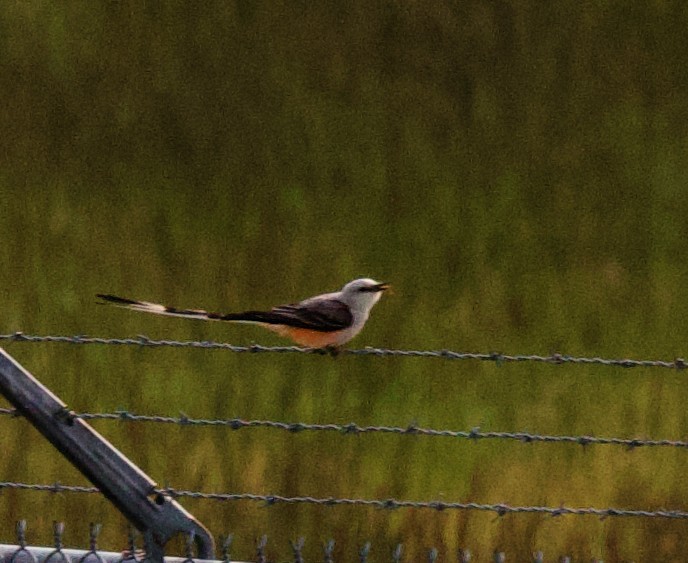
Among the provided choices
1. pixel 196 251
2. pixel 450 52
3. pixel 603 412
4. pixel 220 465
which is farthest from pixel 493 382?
pixel 450 52

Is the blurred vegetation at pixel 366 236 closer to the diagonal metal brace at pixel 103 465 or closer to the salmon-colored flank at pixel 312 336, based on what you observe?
the salmon-colored flank at pixel 312 336

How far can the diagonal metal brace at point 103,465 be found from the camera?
17.3 feet

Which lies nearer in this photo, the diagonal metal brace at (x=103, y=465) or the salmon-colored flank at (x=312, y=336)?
the diagonal metal brace at (x=103, y=465)

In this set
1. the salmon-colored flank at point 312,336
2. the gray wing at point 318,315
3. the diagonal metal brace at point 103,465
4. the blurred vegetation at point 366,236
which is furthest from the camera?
the blurred vegetation at point 366,236

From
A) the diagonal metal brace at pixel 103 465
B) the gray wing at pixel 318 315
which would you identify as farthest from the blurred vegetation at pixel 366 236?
the diagonal metal brace at pixel 103 465

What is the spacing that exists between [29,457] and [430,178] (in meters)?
3.29

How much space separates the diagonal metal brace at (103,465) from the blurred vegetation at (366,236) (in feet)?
8.87

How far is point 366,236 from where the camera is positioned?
1003 cm

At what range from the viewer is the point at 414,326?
8953 mm

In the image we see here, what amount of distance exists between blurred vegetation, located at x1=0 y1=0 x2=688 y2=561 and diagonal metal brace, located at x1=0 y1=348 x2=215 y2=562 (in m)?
2.70

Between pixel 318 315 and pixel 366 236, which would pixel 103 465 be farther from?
pixel 366 236

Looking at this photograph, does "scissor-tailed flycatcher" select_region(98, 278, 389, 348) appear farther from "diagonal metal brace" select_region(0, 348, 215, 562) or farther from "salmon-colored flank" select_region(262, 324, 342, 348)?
"diagonal metal brace" select_region(0, 348, 215, 562)

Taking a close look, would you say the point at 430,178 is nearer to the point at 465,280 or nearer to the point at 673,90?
the point at 465,280

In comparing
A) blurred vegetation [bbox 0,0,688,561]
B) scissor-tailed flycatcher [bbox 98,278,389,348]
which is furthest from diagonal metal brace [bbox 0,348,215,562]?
blurred vegetation [bbox 0,0,688,561]
